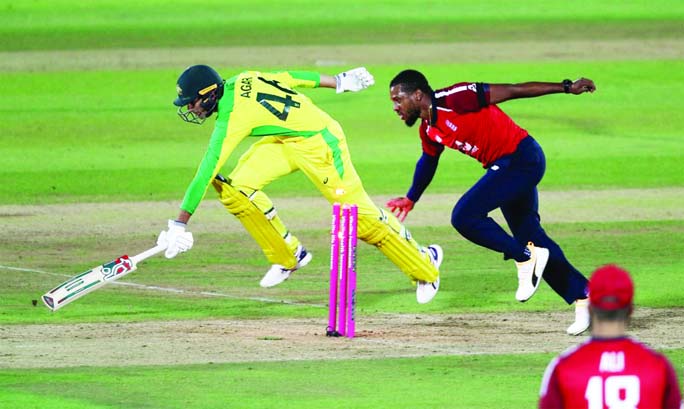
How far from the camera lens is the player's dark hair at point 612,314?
15.6 ft

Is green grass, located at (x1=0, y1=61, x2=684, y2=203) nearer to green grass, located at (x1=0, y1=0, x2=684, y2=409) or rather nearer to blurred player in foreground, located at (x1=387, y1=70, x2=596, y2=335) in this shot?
green grass, located at (x1=0, y1=0, x2=684, y2=409)

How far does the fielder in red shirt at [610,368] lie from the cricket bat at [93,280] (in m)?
5.23

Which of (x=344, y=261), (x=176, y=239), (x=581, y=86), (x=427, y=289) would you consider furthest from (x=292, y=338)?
(x=581, y=86)

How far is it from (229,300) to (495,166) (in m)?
2.58

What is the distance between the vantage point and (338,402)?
7988 mm

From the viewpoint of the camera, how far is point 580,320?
31.9ft

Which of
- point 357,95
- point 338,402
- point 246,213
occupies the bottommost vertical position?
point 338,402

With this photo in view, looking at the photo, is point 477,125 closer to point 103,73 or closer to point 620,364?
point 620,364

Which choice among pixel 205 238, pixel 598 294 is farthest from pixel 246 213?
pixel 598 294

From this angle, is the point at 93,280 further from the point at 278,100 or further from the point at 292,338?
the point at 278,100

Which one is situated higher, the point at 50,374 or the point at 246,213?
the point at 246,213

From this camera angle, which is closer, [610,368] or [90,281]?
[610,368]

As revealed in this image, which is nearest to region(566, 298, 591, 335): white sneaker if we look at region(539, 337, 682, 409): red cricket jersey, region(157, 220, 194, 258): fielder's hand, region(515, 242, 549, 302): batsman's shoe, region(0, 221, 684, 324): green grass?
region(515, 242, 549, 302): batsman's shoe

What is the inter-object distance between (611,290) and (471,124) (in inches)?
193
